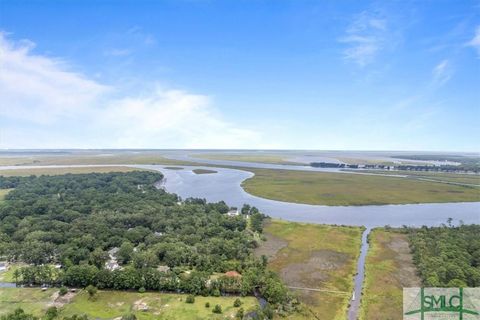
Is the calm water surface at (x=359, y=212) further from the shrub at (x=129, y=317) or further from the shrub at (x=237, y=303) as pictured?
the shrub at (x=129, y=317)

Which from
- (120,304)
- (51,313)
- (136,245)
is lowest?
(120,304)

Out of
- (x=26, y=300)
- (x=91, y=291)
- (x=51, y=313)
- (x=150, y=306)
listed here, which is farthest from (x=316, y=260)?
(x=26, y=300)

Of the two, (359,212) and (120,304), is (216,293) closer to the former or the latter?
(120,304)

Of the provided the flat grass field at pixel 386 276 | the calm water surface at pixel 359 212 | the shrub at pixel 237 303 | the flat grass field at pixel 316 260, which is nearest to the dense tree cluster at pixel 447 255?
the flat grass field at pixel 386 276

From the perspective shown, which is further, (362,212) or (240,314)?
(362,212)

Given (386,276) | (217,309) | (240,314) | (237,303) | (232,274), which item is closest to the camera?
(240,314)

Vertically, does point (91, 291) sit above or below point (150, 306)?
above
